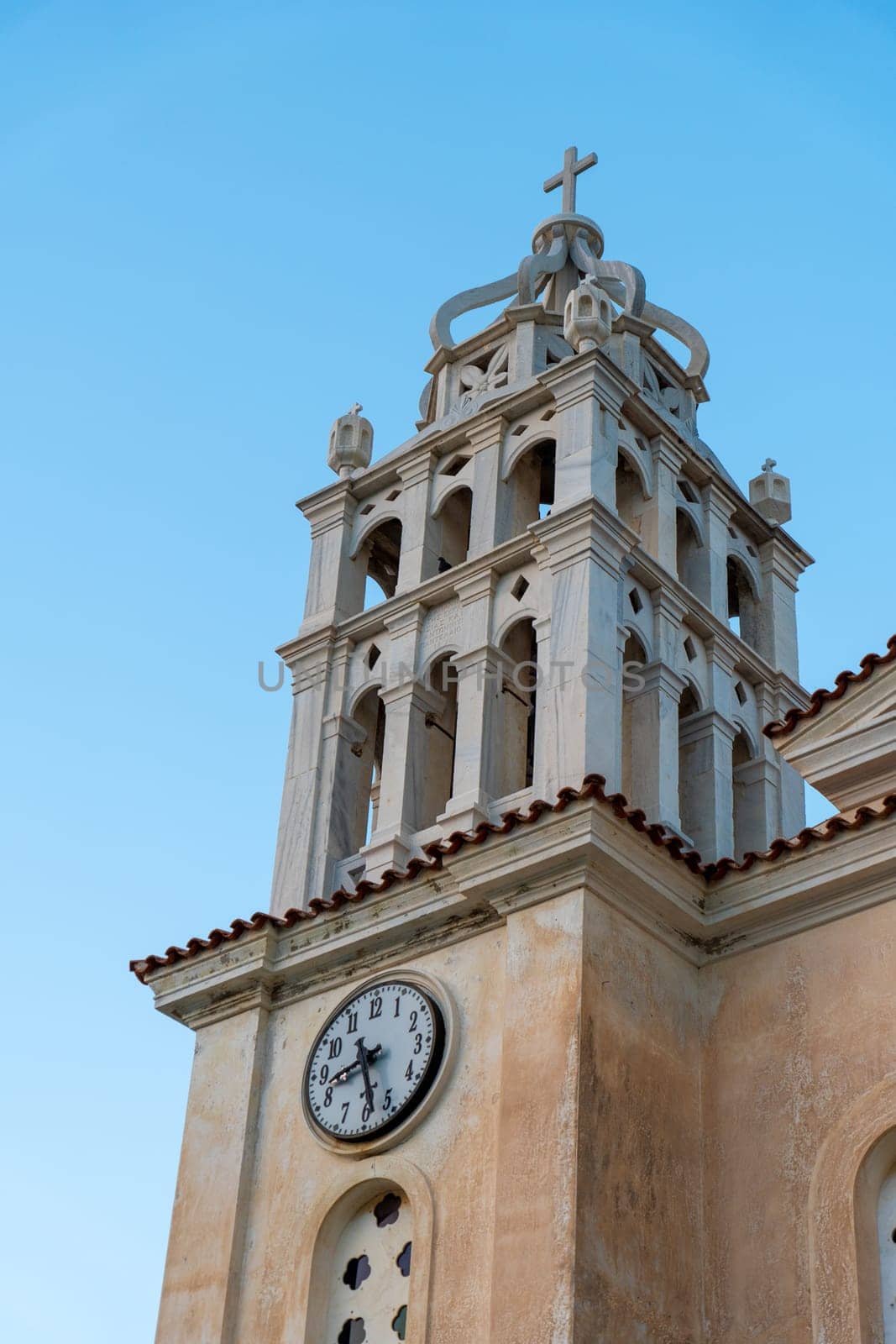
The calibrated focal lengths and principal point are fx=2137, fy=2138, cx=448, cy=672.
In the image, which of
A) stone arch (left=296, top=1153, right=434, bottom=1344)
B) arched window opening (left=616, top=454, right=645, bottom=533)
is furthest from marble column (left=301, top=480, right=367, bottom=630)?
stone arch (left=296, top=1153, right=434, bottom=1344)

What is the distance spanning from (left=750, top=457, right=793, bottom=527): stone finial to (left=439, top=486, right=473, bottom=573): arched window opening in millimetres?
3452

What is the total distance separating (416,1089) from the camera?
46.2ft

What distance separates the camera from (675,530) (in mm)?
21266

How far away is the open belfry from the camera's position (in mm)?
12719

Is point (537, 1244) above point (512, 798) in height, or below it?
below

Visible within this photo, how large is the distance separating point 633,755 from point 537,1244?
718cm

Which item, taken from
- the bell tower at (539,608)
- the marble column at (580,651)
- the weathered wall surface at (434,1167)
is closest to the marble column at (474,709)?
the bell tower at (539,608)

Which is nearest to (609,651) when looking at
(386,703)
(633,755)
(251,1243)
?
(633,755)

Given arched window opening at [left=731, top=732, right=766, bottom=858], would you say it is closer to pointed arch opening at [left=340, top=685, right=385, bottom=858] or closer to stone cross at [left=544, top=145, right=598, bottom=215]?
pointed arch opening at [left=340, top=685, right=385, bottom=858]

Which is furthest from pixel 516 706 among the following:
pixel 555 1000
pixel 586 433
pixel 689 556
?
pixel 555 1000

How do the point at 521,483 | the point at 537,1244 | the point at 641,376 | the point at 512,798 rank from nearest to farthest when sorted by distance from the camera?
the point at 537,1244
the point at 512,798
the point at 521,483
the point at 641,376

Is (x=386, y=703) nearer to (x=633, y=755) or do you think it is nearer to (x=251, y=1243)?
(x=633, y=755)

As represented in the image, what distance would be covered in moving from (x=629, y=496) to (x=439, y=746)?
3.53 meters

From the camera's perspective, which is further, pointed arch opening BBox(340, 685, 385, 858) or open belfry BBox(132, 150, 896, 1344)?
pointed arch opening BBox(340, 685, 385, 858)
